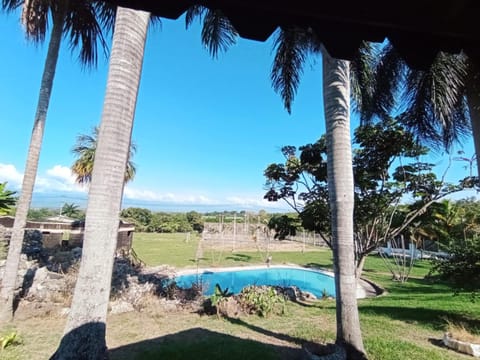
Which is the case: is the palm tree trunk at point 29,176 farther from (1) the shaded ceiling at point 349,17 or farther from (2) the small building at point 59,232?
(2) the small building at point 59,232

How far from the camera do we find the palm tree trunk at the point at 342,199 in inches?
172

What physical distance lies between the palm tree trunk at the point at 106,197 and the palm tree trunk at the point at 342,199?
10.9 ft

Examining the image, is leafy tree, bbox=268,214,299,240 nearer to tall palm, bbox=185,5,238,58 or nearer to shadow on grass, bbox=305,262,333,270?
tall palm, bbox=185,5,238,58

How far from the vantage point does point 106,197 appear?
3.60 m

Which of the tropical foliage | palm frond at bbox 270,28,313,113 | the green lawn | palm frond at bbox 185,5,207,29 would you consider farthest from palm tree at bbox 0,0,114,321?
the tropical foliage

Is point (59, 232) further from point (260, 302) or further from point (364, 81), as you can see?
point (364, 81)

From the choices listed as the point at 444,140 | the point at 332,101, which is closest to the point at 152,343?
the point at 332,101

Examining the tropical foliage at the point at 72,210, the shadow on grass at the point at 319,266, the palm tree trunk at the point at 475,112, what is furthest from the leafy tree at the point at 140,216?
the palm tree trunk at the point at 475,112

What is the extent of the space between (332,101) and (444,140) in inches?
172

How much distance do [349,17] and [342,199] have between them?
3.78 metres

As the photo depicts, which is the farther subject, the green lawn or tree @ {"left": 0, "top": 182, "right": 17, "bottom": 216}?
tree @ {"left": 0, "top": 182, "right": 17, "bottom": 216}

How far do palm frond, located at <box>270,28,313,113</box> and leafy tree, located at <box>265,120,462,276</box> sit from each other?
303 cm

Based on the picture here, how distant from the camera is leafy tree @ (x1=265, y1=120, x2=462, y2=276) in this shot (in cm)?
909

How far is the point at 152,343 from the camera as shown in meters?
4.93
